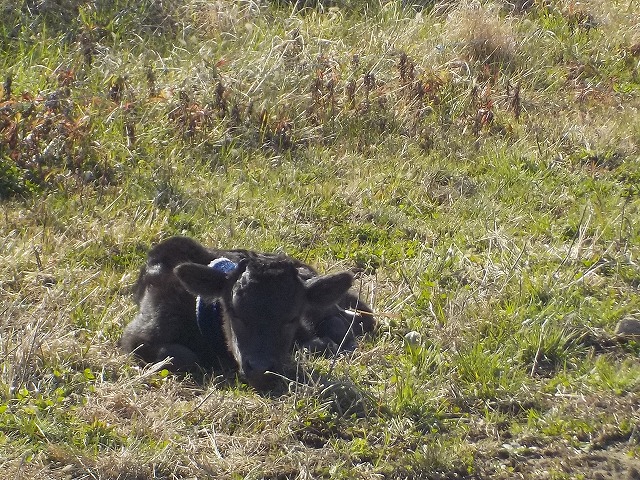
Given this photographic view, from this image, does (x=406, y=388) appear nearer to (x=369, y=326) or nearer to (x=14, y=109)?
(x=369, y=326)

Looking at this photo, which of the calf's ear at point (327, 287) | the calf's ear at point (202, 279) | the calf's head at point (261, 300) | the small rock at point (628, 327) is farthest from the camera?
the small rock at point (628, 327)

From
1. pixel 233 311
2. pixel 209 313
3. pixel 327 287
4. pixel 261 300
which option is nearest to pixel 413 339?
pixel 327 287

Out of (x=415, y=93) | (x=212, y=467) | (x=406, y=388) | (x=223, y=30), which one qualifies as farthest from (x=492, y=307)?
(x=223, y=30)

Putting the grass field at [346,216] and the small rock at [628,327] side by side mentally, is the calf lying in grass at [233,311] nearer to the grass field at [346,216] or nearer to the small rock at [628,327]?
the grass field at [346,216]

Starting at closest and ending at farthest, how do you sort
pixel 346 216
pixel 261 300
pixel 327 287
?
1. pixel 261 300
2. pixel 327 287
3. pixel 346 216

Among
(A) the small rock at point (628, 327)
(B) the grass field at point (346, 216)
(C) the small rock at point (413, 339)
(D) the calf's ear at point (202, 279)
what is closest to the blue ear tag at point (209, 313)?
(D) the calf's ear at point (202, 279)

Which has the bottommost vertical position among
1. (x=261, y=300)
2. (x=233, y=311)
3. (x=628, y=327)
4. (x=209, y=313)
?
(x=209, y=313)

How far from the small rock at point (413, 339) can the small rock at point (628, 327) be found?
4.32ft

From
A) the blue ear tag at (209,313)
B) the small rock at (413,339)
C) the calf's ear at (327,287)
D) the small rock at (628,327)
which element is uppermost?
the small rock at (628,327)

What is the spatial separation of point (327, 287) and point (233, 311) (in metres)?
0.63

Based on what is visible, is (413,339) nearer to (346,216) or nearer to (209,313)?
(209,313)

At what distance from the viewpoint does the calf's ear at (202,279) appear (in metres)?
6.85

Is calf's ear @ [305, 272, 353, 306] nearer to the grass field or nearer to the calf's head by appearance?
the calf's head

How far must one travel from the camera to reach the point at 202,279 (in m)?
Answer: 6.93
